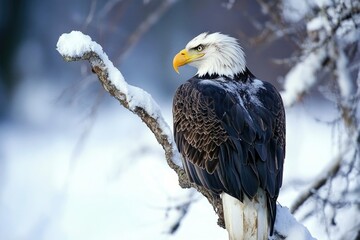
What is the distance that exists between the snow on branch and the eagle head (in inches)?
33.9

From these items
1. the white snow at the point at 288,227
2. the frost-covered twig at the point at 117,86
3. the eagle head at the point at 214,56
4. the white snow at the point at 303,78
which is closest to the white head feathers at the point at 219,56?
the eagle head at the point at 214,56

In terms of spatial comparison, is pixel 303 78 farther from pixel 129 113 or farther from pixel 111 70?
pixel 129 113

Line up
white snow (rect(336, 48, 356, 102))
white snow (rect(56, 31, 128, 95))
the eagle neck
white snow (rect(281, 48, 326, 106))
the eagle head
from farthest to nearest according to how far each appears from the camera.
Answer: white snow (rect(281, 48, 326, 106)) < white snow (rect(336, 48, 356, 102)) < the eagle head < the eagle neck < white snow (rect(56, 31, 128, 95))

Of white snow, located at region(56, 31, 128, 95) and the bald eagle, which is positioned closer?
white snow, located at region(56, 31, 128, 95)

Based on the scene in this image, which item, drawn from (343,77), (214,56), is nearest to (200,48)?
(214,56)

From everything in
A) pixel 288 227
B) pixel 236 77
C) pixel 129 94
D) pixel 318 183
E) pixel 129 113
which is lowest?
pixel 288 227

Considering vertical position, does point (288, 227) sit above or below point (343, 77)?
below

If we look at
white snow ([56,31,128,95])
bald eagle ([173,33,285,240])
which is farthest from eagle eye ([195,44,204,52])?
white snow ([56,31,128,95])

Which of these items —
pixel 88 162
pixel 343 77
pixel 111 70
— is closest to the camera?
pixel 111 70

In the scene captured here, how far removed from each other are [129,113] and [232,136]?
702 cm

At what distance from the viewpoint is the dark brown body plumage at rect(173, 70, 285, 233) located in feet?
12.2

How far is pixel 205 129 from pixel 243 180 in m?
0.40

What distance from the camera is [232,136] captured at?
3844 millimetres

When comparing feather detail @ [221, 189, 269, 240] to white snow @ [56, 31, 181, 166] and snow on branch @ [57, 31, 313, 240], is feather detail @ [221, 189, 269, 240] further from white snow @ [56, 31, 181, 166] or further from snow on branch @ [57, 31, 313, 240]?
white snow @ [56, 31, 181, 166]
